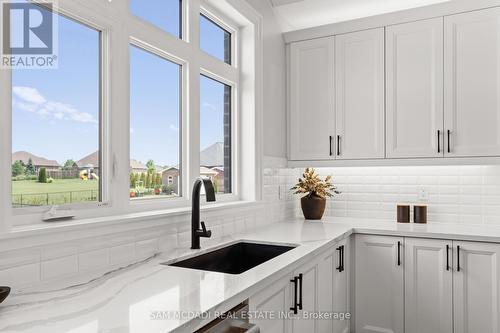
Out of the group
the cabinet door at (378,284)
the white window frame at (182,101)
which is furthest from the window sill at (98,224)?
the cabinet door at (378,284)

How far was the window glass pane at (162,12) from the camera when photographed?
6.44 feet

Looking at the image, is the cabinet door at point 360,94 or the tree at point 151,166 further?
the cabinet door at point 360,94

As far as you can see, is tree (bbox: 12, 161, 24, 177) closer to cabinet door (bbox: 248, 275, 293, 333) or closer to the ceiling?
cabinet door (bbox: 248, 275, 293, 333)

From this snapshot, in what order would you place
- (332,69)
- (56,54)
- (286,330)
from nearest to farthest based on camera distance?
(56,54)
(286,330)
(332,69)

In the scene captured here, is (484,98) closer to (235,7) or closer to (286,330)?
(235,7)

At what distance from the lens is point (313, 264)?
6.58 feet

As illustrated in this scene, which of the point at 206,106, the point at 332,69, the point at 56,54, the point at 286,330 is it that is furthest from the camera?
the point at 332,69

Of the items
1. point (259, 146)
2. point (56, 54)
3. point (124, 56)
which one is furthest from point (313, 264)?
point (56, 54)

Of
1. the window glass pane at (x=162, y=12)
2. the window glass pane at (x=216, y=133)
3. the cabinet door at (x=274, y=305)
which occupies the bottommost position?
the cabinet door at (x=274, y=305)

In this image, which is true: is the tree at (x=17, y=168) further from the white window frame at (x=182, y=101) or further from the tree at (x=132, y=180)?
the tree at (x=132, y=180)

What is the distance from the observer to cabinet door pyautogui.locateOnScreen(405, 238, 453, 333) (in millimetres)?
2490

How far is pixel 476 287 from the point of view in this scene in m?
2.43

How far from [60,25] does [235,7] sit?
4.45 ft

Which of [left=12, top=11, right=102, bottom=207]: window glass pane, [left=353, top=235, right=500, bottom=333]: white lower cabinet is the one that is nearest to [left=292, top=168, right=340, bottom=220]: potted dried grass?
[left=353, top=235, right=500, bottom=333]: white lower cabinet
